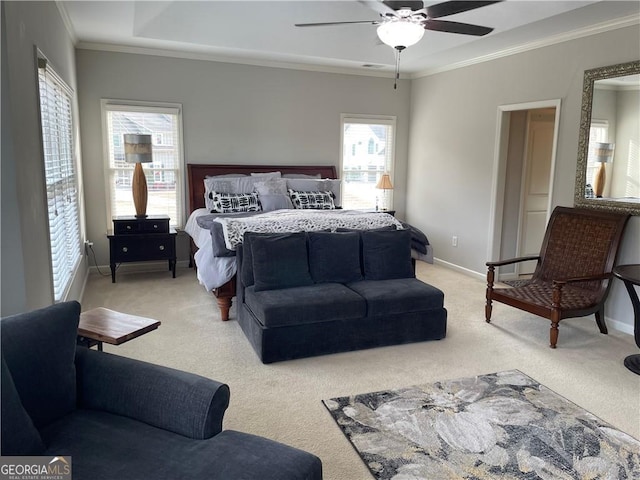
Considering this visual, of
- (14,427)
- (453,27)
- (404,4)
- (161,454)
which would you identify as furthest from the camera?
(453,27)

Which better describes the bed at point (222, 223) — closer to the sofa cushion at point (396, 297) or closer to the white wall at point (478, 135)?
the sofa cushion at point (396, 297)

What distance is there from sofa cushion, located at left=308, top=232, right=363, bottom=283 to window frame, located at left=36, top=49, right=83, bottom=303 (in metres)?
1.89

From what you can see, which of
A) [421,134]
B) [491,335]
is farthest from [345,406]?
[421,134]

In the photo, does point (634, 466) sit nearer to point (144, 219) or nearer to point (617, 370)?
point (617, 370)

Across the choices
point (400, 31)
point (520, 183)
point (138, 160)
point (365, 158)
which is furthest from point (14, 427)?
point (365, 158)

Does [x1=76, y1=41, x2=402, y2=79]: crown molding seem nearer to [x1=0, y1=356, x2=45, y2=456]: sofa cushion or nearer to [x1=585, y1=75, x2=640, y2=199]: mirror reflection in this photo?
[x1=585, y1=75, x2=640, y2=199]: mirror reflection

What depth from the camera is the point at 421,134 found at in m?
6.93

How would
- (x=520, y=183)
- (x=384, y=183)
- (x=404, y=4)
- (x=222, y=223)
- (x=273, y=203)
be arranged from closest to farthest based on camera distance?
(x=404, y=4), (x=222, y=223), (x=273, y=203), (x=520, y=183), (x=384, y=183)

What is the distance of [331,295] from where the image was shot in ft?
11.7

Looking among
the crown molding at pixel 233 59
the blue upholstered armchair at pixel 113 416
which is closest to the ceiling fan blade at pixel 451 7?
the blue upholstered armchair at pixel 113 416

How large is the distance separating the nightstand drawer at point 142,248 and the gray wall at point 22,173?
→ 261 centimetres

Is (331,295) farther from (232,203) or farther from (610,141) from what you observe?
(610,141)

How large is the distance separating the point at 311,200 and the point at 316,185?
13.4 inches

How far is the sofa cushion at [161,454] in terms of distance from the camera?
1522mm
